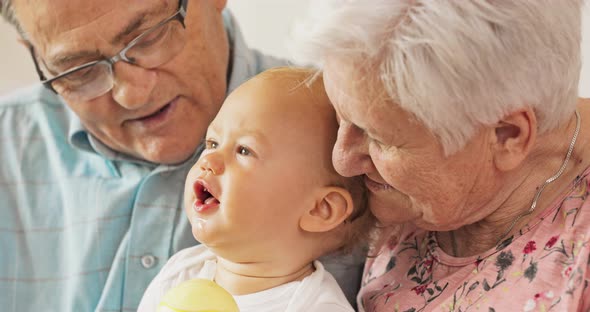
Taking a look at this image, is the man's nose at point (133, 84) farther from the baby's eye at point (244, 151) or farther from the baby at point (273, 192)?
the baby's eye at point (244, 151)

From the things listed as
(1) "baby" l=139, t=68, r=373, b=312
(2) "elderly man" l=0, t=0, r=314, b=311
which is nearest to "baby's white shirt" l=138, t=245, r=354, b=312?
(1) "baby" l=139, t=68, r=373, b=312

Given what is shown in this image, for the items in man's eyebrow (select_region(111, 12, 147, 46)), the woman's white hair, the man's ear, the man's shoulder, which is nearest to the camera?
the woman's white hair

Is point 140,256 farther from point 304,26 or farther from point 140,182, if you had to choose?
point 304,26

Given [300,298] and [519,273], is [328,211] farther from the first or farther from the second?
[519,273]

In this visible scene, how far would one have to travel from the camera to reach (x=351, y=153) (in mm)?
1357

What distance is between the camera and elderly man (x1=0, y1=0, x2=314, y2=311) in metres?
1.76

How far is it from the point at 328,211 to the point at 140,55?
648 mm

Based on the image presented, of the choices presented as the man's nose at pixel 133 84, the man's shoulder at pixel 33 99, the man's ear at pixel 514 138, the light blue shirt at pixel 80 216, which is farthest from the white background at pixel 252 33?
the man's ear at pixel 514 138

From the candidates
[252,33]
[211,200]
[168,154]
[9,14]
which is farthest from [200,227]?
[252,33]

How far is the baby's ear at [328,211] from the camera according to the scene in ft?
5.03

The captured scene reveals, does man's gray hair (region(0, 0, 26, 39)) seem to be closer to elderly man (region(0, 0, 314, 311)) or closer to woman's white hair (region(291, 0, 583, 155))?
elderly man (region(0, 0, 314, 311))

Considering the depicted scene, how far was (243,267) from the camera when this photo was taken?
1573 mm

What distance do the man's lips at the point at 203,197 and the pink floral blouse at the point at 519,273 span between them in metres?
0.47

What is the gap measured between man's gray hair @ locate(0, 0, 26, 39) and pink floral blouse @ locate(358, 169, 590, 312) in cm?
116
